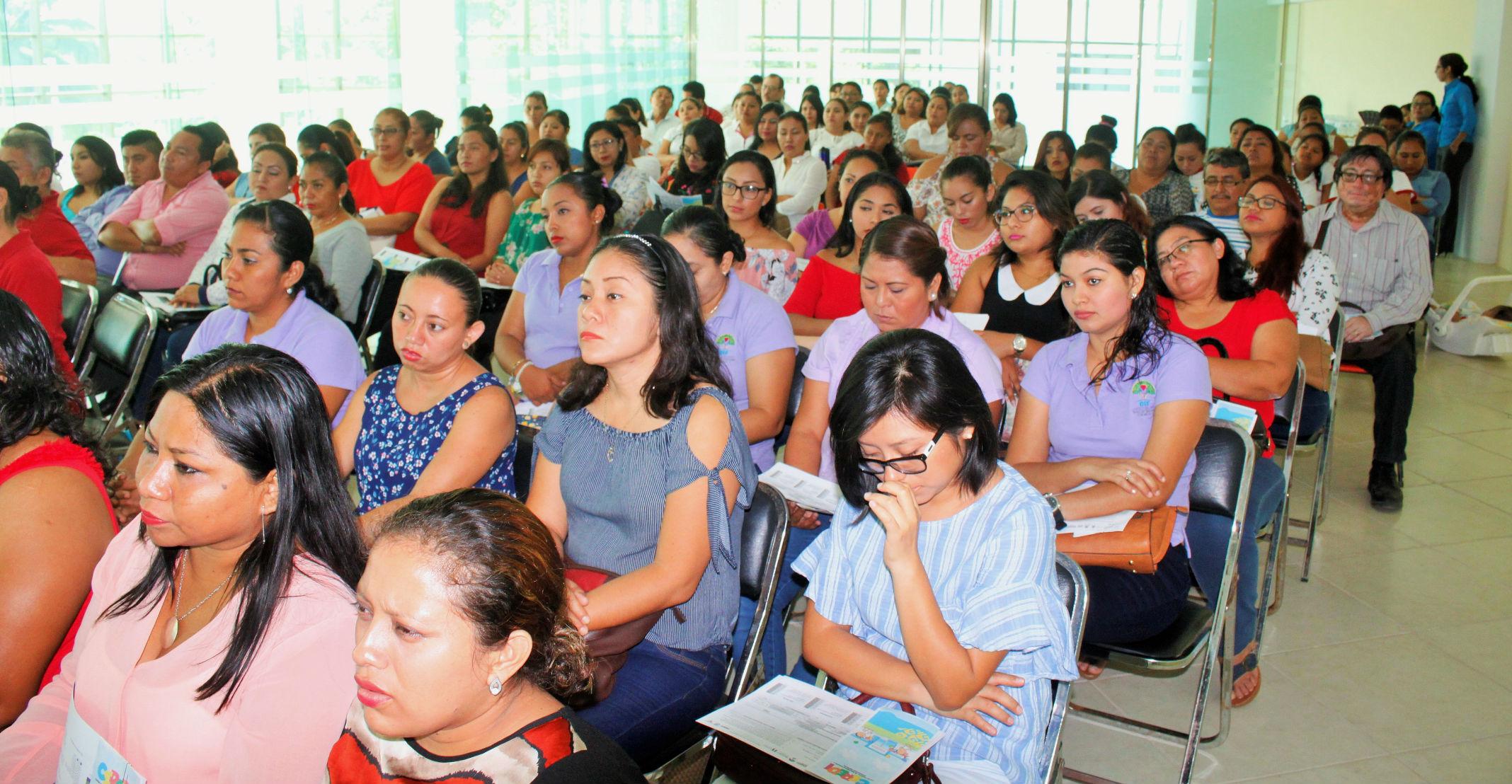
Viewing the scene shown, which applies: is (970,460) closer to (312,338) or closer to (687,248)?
(687,248)

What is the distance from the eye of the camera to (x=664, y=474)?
2.22 metres

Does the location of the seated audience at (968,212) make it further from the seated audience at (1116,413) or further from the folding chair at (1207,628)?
the folding chair at (1207,628)

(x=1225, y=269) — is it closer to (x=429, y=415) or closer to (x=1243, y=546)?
(x=1243, y=546)

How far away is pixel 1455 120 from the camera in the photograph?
10.5 meters

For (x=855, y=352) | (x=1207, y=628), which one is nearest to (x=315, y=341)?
(x=855, y=352)

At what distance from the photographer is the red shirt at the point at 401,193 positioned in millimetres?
6430

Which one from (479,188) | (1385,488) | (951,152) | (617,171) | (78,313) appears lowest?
(1385,488)

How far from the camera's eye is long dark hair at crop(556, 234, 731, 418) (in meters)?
2.32

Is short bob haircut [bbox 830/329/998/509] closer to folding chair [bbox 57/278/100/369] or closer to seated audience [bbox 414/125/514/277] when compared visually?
folding chair [bbox 57/278/100/369]

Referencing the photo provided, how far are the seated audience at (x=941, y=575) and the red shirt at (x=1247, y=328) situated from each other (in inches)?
65.1

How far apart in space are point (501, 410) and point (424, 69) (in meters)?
8.14

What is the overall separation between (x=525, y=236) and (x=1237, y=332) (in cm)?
331

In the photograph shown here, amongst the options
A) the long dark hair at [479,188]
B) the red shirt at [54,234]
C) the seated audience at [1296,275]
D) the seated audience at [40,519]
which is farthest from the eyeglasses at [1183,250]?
the red shirt at [54,234]

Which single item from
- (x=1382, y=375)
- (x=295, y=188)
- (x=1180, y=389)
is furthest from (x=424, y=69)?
(x=1180, y=389)
